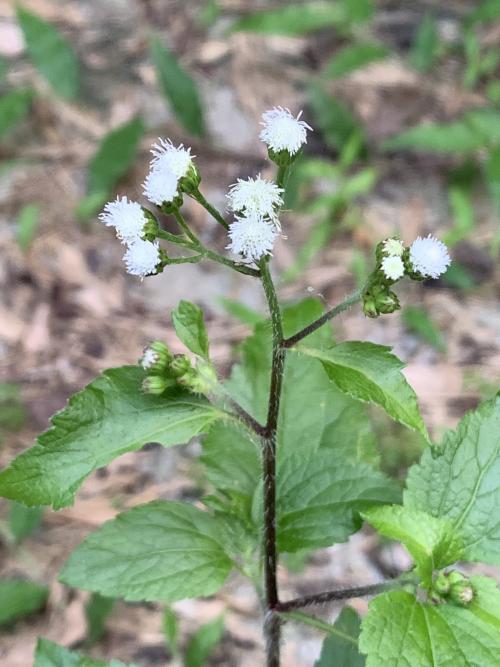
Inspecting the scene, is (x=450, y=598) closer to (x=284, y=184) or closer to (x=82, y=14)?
(x=284, y=184)

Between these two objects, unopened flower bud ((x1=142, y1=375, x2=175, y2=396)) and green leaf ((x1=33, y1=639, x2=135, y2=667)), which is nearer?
unopened flower bud ((x1=142, y1=375, x2=175, y2=396))

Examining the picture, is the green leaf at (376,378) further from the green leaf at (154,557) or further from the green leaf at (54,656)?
the green leaf at (54,656)

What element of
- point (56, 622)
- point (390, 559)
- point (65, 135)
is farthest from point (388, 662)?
point (65, 135)

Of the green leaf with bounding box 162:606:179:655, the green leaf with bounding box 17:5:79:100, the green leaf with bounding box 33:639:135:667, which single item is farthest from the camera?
the green leaf with bounding box 17:5:79:100

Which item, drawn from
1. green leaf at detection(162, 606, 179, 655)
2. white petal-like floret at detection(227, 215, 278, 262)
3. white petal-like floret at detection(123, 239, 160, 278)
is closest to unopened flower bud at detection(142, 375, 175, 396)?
white petal-like floret at detection(123, 239, 160, 278)

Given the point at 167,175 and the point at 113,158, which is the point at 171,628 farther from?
the point at 113,158

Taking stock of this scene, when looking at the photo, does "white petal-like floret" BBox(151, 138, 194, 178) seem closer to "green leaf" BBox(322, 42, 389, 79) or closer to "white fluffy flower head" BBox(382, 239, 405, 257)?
"white fluffy flower head" BBox(382, 239, 405, 257)
